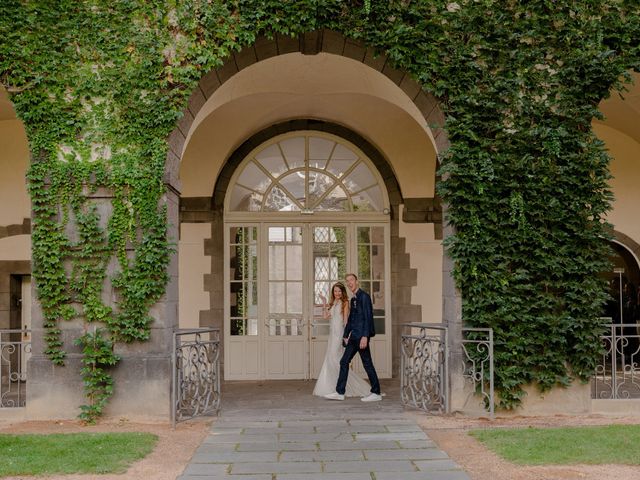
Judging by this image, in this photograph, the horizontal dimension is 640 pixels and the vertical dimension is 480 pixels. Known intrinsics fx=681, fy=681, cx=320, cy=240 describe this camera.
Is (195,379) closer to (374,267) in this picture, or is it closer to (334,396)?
(334,396)

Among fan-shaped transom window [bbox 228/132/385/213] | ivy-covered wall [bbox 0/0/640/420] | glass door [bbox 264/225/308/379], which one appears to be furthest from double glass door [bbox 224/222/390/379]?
ivy-covered wall [bbox 0/0/640/420]

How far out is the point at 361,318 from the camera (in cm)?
812

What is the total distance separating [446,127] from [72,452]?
190 inches

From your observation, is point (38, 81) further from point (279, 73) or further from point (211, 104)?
point (279, 73)

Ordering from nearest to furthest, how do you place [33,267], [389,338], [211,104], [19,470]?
[19,470]
[33,267]
[211,104]
[389,338]

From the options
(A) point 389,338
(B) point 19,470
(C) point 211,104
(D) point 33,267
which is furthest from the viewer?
(A) point 389,338

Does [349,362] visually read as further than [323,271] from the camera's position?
No

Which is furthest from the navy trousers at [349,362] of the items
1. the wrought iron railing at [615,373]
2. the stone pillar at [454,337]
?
the wrought iron railing at [615,373]

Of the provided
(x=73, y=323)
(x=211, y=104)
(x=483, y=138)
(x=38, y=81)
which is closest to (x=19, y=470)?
(x=73, y=323)

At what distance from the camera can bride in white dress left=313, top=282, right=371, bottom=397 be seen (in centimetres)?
845

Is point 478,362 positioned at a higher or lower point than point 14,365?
higher

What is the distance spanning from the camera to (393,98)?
27.5 feet

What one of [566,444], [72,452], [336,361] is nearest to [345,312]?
[336,361]

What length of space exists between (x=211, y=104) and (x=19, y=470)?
461cm
